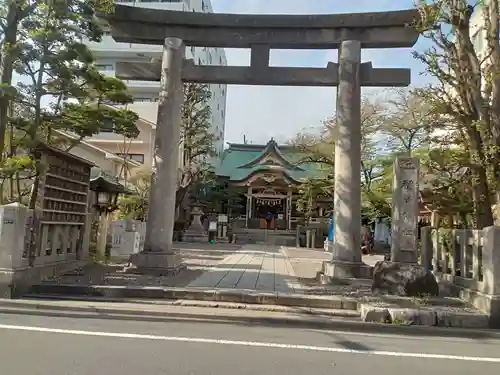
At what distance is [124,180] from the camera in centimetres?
2444

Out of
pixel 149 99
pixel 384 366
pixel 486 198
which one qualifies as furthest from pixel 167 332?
pixel 149 99

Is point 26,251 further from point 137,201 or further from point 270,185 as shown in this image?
point 270,185

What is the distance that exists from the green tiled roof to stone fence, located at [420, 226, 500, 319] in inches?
955

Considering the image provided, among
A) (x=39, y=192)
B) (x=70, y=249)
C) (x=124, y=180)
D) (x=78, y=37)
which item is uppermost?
(x=78, y=37)

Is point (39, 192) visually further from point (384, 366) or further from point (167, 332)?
point (384, 366)

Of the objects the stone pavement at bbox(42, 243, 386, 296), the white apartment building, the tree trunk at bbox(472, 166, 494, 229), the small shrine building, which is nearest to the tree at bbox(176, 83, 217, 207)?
the white apartment building

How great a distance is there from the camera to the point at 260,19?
38.1ft

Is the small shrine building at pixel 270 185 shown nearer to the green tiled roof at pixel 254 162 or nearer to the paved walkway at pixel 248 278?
the green tiled roof at pixel 254 162

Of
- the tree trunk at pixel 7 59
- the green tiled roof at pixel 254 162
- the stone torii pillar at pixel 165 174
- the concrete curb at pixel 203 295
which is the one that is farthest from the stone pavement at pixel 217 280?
the green tiled roof at pixel 254 162

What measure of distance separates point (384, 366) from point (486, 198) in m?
6.50

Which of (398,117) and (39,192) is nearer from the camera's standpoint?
(39,192)

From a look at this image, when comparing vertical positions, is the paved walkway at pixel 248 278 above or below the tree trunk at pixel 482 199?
below

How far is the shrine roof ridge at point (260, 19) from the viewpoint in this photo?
11.3 m

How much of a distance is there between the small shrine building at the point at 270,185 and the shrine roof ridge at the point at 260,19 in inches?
1015
